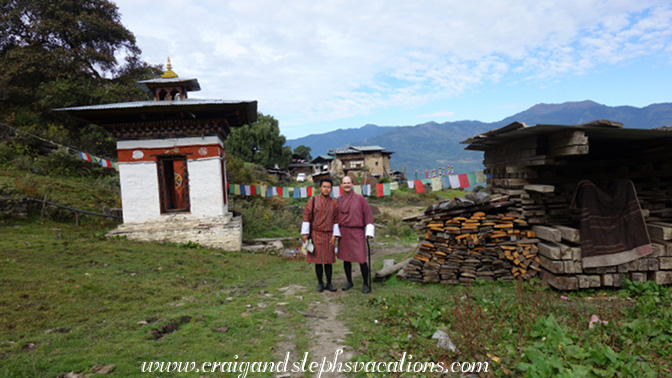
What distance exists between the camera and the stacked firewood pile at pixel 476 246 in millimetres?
6598


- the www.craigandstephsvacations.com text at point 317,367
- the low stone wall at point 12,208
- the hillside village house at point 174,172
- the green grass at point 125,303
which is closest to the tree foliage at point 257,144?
the hillside village house at point 174,172

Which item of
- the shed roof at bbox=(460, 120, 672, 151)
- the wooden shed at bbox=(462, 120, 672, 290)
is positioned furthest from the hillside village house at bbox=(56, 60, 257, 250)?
the wooden shed at bbox=(462, 120, 672, 290)

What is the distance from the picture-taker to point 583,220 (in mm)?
6176

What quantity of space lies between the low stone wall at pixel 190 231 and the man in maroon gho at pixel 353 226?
5.77 m

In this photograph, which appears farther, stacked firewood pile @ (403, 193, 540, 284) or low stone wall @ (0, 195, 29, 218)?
low stone wall @ (0, 195, 29, 218)

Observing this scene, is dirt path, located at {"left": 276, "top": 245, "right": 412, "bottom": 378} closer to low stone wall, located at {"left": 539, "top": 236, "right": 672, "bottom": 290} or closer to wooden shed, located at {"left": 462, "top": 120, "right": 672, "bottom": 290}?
low stone wall, located at {"left": 539, "top": 236, "right": 672, "bottom": 290}

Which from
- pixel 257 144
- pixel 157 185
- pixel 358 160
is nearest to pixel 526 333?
pixel 157 185

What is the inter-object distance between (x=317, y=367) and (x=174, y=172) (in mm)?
9537

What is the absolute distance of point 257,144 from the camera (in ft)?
152

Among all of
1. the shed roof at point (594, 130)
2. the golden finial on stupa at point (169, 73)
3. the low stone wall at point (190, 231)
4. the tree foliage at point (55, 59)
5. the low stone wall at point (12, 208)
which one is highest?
the tree foliage at point (55, 59)

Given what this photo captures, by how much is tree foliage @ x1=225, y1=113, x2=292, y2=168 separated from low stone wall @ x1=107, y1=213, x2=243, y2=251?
114 feet

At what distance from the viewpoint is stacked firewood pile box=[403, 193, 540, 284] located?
21.6 ft

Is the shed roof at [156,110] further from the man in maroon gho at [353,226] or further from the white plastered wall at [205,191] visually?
the man in maroon gho at [353,226]

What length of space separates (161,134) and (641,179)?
1262 cm
